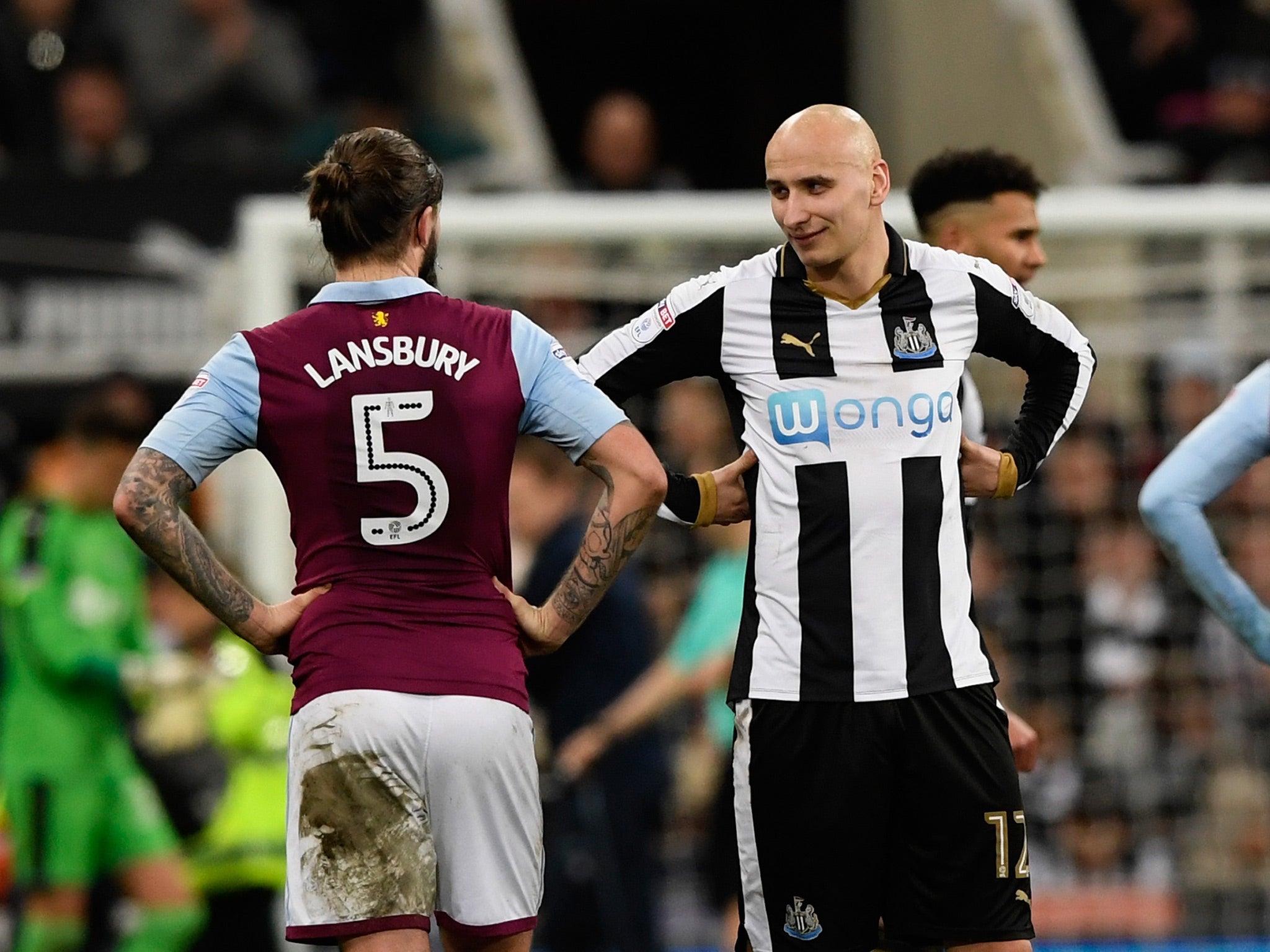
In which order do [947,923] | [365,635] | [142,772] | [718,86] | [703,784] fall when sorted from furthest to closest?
[718,86] → [703,784] → [142,772] → [947,923] → [365,635]

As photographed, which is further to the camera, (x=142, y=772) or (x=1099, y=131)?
(x=1099, y=131)

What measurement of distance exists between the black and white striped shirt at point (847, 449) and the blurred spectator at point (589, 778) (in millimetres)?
3046

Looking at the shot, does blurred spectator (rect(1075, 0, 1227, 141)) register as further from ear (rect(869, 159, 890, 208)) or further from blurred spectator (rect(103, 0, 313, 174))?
ear (rect(869, 159, 890, 208))

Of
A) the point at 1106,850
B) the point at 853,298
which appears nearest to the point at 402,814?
the point at 853,298

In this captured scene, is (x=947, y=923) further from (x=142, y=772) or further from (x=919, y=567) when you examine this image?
(x=142, y=772)

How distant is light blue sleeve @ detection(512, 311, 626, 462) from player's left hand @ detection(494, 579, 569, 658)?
12.8 inches

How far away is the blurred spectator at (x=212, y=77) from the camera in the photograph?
479 inches

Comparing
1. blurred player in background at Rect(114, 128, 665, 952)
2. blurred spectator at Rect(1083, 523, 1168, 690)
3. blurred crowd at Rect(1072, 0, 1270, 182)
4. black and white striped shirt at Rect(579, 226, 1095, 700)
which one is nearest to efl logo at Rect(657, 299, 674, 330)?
black and white striped shirt at Rect(579, 226, 1095, 700)

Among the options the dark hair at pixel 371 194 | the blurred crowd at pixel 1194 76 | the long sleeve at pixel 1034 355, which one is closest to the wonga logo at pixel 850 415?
the long sleeve at pixel 1034 355

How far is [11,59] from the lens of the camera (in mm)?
12102

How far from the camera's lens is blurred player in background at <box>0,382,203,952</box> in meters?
7.98

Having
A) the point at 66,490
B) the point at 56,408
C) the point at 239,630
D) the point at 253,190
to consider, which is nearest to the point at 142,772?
the point at 66,490

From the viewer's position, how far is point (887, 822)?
14.7ft

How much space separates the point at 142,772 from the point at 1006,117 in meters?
7.11
